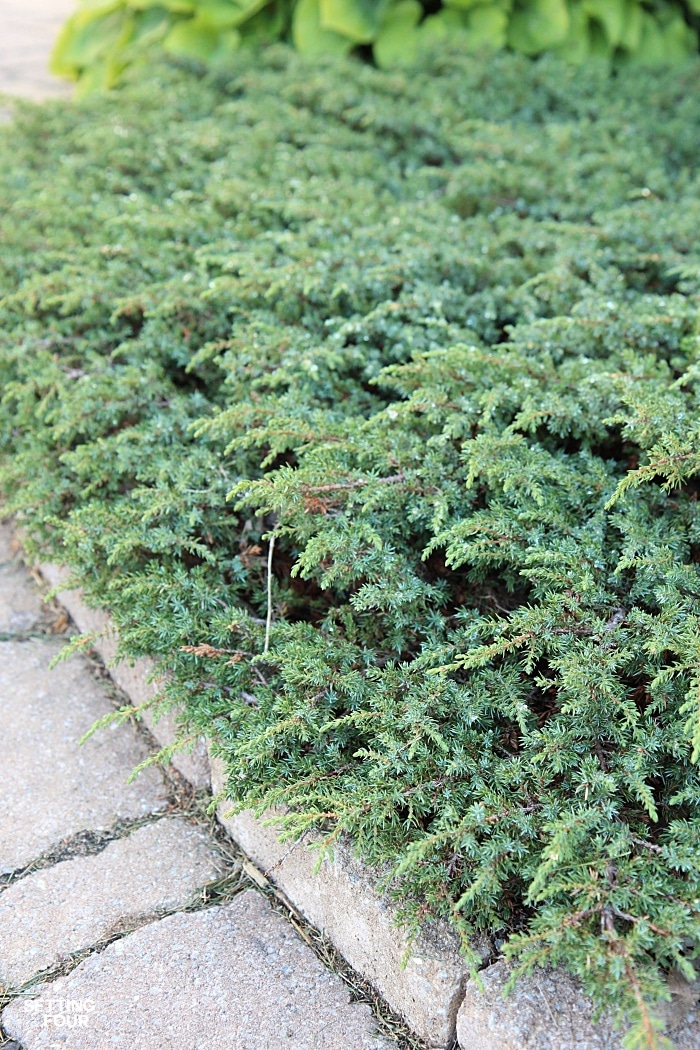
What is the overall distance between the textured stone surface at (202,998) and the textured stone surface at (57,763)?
0.95ft

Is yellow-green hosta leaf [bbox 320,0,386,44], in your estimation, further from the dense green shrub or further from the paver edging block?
the paver edging block

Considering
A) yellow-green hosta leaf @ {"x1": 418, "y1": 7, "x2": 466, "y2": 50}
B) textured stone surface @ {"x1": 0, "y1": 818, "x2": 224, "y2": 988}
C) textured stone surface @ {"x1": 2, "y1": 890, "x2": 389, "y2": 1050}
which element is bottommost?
textured stone surface @ {"x1": 0, "y1": 818, "x2": 224, "y2": 988}

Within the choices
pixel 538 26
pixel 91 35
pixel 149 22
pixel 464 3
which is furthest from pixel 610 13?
pixel 91 35

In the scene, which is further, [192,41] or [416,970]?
[192,41]

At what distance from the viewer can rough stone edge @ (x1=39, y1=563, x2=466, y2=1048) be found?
1.32 meters

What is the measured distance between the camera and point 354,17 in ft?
12.9

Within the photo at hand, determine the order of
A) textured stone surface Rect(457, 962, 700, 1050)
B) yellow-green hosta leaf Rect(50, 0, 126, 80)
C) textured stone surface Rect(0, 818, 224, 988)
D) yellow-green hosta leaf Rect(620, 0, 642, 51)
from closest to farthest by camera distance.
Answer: textured stone surface Rect(457, 962, 700, 1050) → textured stone surface Rect(0, 818, 224, 988) → yellow-green hosta leaf Rect(620, 0, 642, 51) → yellow-green hosta leaf Rect(50, 0, 126, 80)

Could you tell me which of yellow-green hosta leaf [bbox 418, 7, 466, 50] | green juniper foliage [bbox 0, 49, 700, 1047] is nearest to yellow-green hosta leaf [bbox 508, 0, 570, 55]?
yellow-green hosta leaf [bbox 418, 7, 466, 50]

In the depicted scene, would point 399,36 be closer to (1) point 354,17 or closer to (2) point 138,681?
(1) point 354,17

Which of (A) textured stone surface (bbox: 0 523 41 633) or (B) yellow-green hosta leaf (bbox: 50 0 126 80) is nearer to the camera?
(A) textured stone surface (bbox: 0 523 41 633)

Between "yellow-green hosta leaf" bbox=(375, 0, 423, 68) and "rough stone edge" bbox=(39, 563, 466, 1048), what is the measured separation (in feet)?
10.8

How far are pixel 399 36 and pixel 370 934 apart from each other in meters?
3.89

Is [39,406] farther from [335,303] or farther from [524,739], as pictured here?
[524,739]

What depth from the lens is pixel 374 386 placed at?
2174 mm
